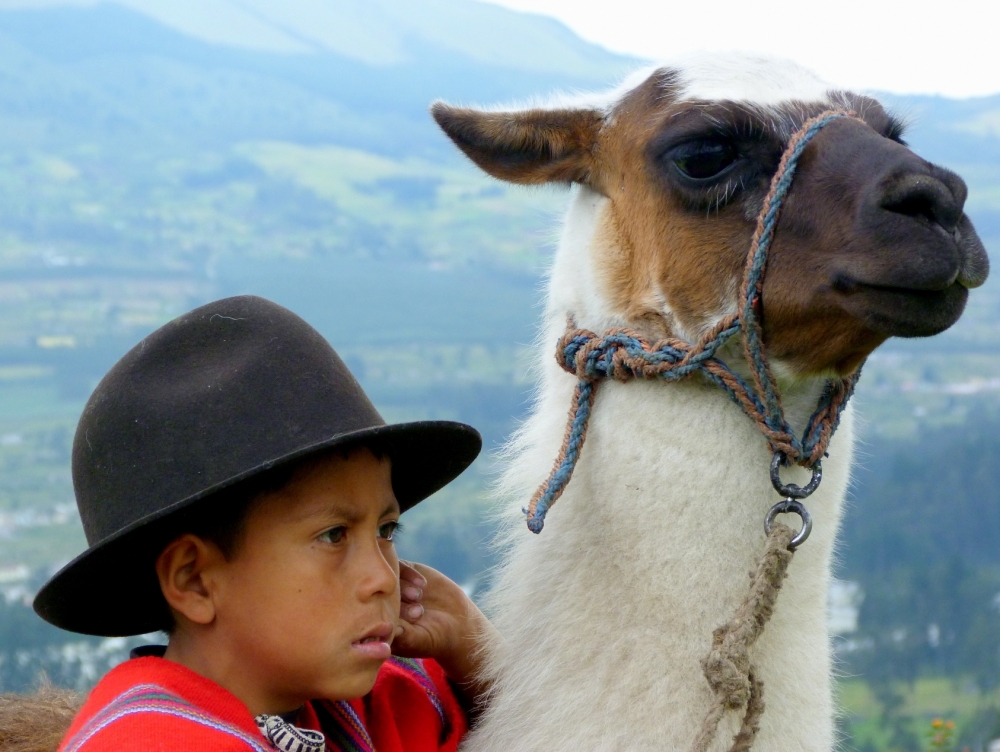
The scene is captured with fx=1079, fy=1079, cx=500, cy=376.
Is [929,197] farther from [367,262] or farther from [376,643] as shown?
[367,262]

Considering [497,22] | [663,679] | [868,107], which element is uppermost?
[868,107]

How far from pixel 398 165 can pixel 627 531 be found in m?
50.9

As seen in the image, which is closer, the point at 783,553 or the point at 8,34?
the point at 783,553

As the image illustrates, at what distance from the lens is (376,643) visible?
71.1 inches

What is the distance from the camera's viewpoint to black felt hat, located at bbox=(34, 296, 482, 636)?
167 cm

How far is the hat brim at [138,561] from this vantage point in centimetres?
166

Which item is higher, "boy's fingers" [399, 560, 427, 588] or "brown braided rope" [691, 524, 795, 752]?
"brown braided rope" [691, 524, 795, 752]

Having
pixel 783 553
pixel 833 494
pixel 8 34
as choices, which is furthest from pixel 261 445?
pixel 8 34

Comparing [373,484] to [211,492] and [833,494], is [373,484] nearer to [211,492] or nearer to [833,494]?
[211,492]

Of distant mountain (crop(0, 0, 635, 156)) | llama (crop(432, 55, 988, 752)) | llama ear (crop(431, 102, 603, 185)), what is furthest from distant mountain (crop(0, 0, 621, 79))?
llama (crop(432, 55, 988, 752))

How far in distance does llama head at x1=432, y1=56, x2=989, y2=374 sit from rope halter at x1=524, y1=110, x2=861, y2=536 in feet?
0.10

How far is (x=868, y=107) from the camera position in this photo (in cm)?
221

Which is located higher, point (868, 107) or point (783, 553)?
point (868, 107)

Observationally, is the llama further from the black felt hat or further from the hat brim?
the black felt hat
